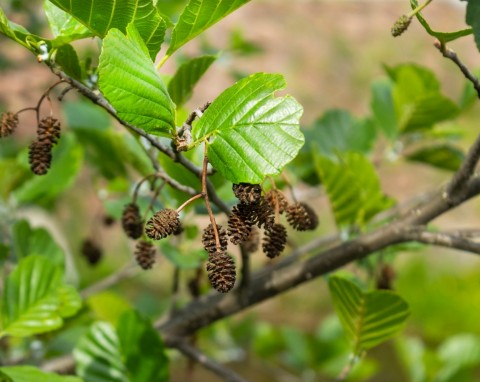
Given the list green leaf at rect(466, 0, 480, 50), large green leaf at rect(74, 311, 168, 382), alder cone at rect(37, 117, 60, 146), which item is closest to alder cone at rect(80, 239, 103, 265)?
large green leaf at rect(74, 311, 168, 382)

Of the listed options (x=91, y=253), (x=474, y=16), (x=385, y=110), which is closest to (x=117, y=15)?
(x=474, y=16)

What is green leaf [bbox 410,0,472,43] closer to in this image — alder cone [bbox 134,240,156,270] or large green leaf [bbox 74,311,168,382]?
alder cone [bbox 134,240,156,270]

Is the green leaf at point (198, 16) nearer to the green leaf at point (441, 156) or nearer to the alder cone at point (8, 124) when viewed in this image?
the alder cone at point (8, 124)

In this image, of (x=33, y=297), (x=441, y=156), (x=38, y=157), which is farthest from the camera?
(x=441, y=156)

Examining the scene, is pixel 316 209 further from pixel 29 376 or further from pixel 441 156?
pixel 29 376

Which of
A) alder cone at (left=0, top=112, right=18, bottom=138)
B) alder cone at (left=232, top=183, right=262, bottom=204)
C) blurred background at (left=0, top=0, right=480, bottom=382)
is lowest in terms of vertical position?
blurred background at (left=0, top=0, right=480, bottom=382)

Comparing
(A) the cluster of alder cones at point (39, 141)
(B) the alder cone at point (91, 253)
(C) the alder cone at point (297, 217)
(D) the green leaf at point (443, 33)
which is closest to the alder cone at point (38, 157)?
(A) the cluster of alder cones at point (39, 141)

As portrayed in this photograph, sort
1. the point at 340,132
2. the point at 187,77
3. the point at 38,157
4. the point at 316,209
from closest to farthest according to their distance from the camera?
the point at 38,157 < the point at 187,77 < the point at 340,132 < the point at 316,209
